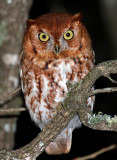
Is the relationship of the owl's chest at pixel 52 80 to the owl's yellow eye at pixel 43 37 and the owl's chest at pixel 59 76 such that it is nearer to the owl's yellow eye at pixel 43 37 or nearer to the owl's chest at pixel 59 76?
the owl's chest at pixel 59 76

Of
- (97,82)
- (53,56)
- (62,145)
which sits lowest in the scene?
(62,145)

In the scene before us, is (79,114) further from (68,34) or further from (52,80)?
(68,34)

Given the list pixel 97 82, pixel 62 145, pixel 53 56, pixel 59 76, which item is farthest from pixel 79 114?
pixel 97 82

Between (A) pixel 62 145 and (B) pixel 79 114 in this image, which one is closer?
(B) pixel 79 114

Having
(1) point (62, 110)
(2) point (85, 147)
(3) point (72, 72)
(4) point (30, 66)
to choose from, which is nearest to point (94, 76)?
(1) point (62, 110)

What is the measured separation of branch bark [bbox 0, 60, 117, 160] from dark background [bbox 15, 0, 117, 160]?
1.33 m

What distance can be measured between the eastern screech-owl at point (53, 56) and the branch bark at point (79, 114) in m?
0.52

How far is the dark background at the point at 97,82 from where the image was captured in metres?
4.17

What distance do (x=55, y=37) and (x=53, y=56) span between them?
221 mm

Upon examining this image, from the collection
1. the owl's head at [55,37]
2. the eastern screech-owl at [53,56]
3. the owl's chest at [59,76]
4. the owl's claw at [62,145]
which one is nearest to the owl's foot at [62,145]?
the owl's claw at [62,145]

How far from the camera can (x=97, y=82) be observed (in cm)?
431

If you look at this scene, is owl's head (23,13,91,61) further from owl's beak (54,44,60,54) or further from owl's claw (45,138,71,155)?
owl's claw (45,138,71,155)

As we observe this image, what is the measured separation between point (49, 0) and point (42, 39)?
2.14 m

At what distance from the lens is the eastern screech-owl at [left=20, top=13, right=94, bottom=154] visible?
2.91 m
